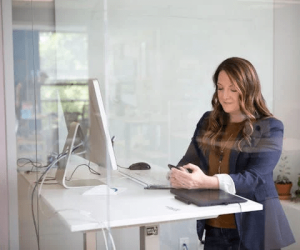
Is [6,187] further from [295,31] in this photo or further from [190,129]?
[295,31]

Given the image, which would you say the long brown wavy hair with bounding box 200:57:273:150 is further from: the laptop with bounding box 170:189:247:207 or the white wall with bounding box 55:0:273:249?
the laptop with bounding box 170:189:247:207

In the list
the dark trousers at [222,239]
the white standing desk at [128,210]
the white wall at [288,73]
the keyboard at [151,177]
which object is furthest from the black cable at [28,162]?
the white wall at [288,73]

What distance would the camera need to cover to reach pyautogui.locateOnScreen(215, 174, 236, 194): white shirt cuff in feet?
5.29

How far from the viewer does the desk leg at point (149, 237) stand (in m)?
1.92

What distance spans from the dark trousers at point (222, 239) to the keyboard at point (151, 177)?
0.72 ft

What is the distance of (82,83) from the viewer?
1878 millimetres

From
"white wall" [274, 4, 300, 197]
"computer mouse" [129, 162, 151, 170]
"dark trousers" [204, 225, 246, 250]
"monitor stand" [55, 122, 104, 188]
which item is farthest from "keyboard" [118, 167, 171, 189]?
"white wall" [274, 4, 300, 197]

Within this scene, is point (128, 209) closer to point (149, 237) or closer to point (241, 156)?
point (149, 237)

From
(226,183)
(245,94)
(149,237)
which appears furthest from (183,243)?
(245,94)

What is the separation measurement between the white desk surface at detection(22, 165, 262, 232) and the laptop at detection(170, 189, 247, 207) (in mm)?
15

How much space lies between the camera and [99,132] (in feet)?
5.89


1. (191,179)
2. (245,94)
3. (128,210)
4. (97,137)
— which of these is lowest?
(128,210)

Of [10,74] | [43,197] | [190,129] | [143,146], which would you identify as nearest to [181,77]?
[190,129]

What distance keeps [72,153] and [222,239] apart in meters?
0.65
